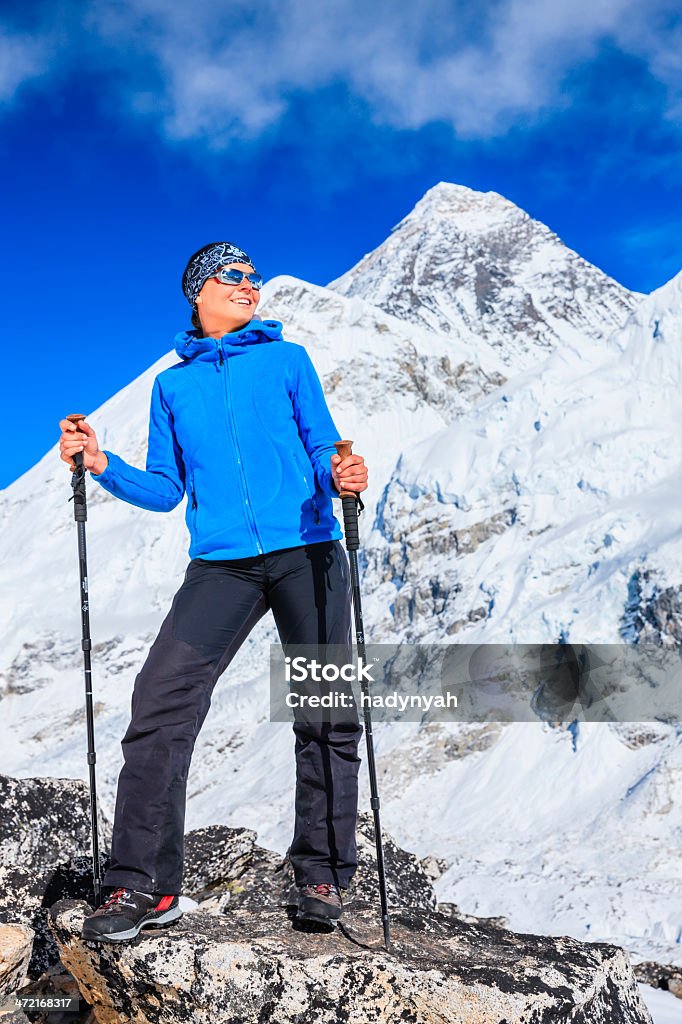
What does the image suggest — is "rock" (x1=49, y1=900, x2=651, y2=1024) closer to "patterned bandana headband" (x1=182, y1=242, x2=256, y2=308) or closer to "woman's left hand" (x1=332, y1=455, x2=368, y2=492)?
"woman's left hand" (x1=332, y1=455, x2=368, y2=492)

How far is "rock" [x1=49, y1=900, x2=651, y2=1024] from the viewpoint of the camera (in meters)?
2.75

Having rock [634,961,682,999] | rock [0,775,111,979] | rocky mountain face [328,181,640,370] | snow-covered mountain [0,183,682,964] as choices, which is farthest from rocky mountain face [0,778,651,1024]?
rocky mountain face [328,181,640,370]

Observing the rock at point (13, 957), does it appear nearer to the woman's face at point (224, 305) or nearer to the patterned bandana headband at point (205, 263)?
the woman's face at point (224, 305)

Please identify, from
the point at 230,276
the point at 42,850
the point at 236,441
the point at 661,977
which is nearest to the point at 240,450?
the point at 236,441

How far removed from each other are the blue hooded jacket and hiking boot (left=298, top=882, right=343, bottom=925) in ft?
4.06

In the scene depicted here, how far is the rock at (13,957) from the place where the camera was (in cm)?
347

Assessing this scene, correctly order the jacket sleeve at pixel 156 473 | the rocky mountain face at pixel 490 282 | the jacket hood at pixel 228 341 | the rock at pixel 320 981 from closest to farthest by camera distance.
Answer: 1. the rock at pixel 320 981
2. the jacket sleeve at pixel 156 473
3. the jacket hood at pixel 228 341
4. the rocky mountain face at pixel 490 282

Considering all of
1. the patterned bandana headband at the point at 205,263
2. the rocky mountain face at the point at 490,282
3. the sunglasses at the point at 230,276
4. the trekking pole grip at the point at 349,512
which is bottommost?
the trekking pole grip at the point at 349,512

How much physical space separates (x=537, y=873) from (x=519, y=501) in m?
18.2

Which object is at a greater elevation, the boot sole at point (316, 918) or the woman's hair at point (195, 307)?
the woman's hair at point (195, 307)

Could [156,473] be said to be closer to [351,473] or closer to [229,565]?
[229,565]

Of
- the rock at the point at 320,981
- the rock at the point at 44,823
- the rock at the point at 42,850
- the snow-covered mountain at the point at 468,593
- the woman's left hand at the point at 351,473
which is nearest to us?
the rock at the point at 320,981

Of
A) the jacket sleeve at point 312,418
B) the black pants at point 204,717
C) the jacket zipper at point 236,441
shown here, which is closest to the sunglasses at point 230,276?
the jacket zipper at point 236,441

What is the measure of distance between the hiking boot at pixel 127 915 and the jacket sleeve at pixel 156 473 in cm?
140
